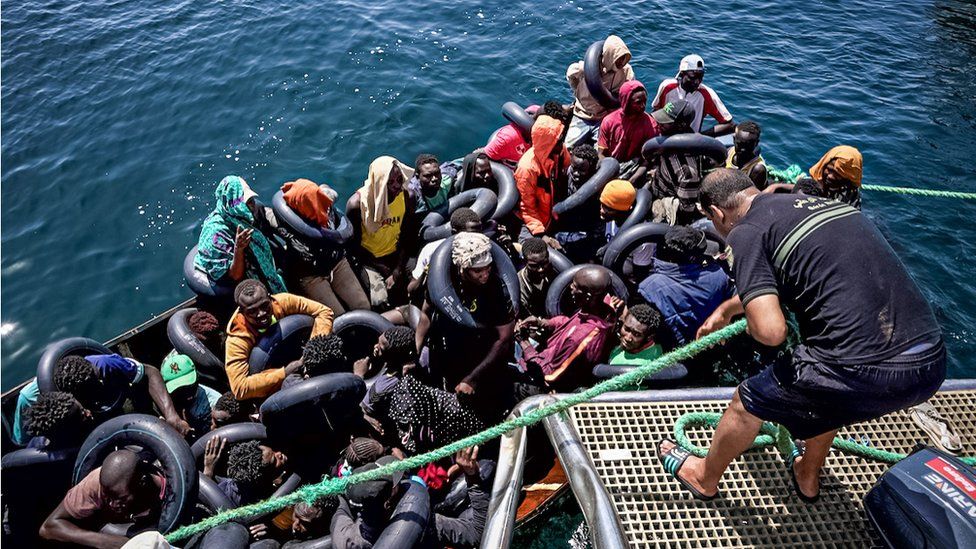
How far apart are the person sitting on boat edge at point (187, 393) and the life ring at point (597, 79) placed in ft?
21.7

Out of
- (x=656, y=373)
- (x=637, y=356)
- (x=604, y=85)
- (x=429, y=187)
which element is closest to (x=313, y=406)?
(x=637, y=356)

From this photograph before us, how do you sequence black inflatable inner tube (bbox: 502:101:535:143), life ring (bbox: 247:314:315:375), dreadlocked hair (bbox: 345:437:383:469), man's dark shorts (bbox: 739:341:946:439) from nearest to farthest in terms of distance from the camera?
1. man's dark shorts (bbox: 739:341:946:439)
2. dreadlocked hair (bbox: 345:437:383:469)
3. life ring (bbox: 247:314:315:375)
4. black inflatable inner tube (bbox: 502:101:535:143)

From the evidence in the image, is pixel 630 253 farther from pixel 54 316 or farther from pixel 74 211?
pixel 74 211

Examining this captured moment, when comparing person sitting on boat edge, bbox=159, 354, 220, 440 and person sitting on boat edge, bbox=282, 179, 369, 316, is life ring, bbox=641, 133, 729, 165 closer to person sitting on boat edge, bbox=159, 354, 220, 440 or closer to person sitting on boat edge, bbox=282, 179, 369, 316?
person sitting on boat edge, bbox=282, 179, 369, 316

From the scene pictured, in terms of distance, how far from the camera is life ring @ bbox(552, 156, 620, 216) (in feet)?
21.0

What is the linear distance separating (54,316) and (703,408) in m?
8.87

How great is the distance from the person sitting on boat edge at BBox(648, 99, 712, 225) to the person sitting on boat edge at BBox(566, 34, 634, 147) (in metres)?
1.05

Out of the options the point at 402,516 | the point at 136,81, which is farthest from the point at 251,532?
the point at 136,81

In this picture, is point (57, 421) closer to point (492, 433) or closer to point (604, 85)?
point (492, 433)

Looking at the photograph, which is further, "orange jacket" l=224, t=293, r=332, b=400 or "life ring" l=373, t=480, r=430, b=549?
"orange jacket" l=224, t=293, r=332, b=400

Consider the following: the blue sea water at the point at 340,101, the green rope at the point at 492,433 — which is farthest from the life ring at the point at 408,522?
the blue sea water at the point at 340,101

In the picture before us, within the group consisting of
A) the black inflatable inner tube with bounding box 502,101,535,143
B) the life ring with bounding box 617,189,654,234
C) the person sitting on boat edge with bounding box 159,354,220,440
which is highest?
the black inflatable inner tube with bounding box 502,101,535,143

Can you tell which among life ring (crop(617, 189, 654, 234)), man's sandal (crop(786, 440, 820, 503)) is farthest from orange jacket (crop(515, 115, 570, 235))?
man's sandal (crop(786, 440, 820, 503))

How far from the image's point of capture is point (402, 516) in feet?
11.8
